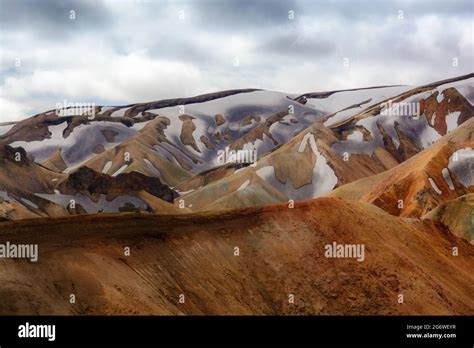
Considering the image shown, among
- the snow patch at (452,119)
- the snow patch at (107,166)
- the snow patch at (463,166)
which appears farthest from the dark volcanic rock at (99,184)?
the snow patch at (452,119)

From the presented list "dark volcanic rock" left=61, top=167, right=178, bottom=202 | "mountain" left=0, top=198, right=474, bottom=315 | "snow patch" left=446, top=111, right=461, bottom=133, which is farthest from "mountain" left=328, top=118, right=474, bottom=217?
"snow patch" left=446, top=111, right=461, bottom=133

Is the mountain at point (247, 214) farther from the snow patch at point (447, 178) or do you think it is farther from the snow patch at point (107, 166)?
the snow patch at point (447, 178)

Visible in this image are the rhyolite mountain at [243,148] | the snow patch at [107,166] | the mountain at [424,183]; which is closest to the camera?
the mountain at [424,183]

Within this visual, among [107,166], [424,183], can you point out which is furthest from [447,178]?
[107,166]

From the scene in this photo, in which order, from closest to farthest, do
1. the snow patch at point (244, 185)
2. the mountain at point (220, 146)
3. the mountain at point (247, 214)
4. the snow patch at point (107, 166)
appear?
1. the mountain at point (247, 214)
2. the mountain at point (220, 146)
3. the snow patch at point (244, 185)
4. the snow patch at point (107, 166)

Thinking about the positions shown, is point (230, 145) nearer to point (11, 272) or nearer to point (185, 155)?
point (185, 155)

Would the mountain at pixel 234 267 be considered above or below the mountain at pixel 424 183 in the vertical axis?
below

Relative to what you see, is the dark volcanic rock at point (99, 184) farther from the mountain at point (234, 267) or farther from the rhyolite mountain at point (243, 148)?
the mountain at point (234, 267)

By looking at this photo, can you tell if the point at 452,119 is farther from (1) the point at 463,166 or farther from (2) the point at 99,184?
(2) the point at 99,184

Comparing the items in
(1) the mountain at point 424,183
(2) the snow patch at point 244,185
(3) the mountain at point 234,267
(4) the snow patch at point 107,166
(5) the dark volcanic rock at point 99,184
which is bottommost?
(3) the mountain at point 234,267

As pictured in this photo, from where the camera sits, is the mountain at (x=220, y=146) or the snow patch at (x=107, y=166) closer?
the mountain at (x=220, y=146)

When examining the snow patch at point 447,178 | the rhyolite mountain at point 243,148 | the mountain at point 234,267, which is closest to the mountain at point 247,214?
the mountain at point 234,267

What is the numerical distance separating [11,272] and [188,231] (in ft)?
22.6

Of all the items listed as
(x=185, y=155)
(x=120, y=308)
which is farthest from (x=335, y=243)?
(x=185, y=155)
